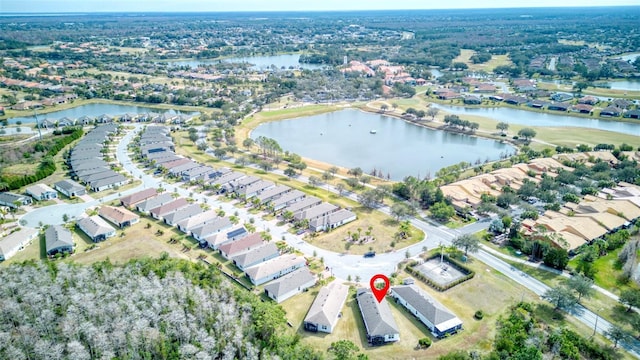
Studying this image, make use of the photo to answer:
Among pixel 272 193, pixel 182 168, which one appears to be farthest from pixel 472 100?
pixel 182 168

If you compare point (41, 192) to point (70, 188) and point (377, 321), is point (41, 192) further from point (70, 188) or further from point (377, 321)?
point (377, 321)

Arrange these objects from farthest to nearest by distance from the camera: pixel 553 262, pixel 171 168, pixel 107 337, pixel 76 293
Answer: pixel 171 168, pixel 553 262, pixel 76 293, pixel 107 337

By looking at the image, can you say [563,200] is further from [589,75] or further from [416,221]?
[589,75]

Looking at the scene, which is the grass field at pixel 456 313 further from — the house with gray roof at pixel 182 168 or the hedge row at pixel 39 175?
the hedge row at pixel 39 175

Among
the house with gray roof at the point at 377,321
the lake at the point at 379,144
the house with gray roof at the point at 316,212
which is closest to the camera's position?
the house with gray roof at the point at 377,321

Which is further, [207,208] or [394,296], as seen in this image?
[207,208]

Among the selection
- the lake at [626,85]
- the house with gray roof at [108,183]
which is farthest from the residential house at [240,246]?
the lake at [626,85]

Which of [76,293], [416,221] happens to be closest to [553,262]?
[416,221]

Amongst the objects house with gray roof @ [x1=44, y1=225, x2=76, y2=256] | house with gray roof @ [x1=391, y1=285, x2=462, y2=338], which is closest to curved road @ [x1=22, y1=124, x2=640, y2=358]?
house with gray roof @ [x1=391, y1=285, x2=462, y2=338]
